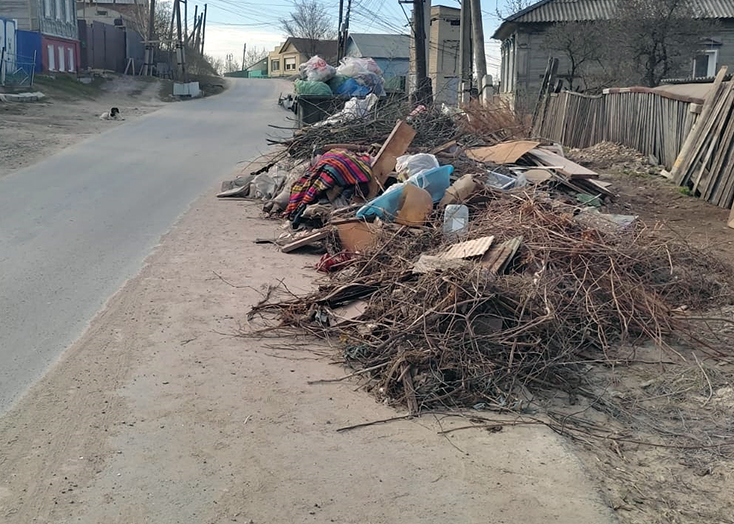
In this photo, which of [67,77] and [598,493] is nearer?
[598,493]

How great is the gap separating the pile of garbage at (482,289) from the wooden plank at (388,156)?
25.2 inches

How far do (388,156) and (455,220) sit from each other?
265 cm

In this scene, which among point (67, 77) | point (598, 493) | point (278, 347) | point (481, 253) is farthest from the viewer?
point (67, 77)

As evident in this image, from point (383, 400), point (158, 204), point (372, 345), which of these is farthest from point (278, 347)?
point (158, 204)

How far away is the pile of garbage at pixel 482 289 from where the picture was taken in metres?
4.77

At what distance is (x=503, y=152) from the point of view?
34.9 ft

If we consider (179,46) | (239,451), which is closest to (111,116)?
(239,451)

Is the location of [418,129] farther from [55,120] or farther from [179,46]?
[179,46]

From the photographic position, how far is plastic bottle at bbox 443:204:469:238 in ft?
22.9

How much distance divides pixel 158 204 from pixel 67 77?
3018cm

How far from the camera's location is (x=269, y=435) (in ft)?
13.5

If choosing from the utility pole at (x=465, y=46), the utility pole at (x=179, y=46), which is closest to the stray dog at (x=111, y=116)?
the utility pole at (x=465, y=46)

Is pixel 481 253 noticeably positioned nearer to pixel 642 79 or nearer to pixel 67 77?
pixel 642 79

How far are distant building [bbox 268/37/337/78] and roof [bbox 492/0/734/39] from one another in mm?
41108
